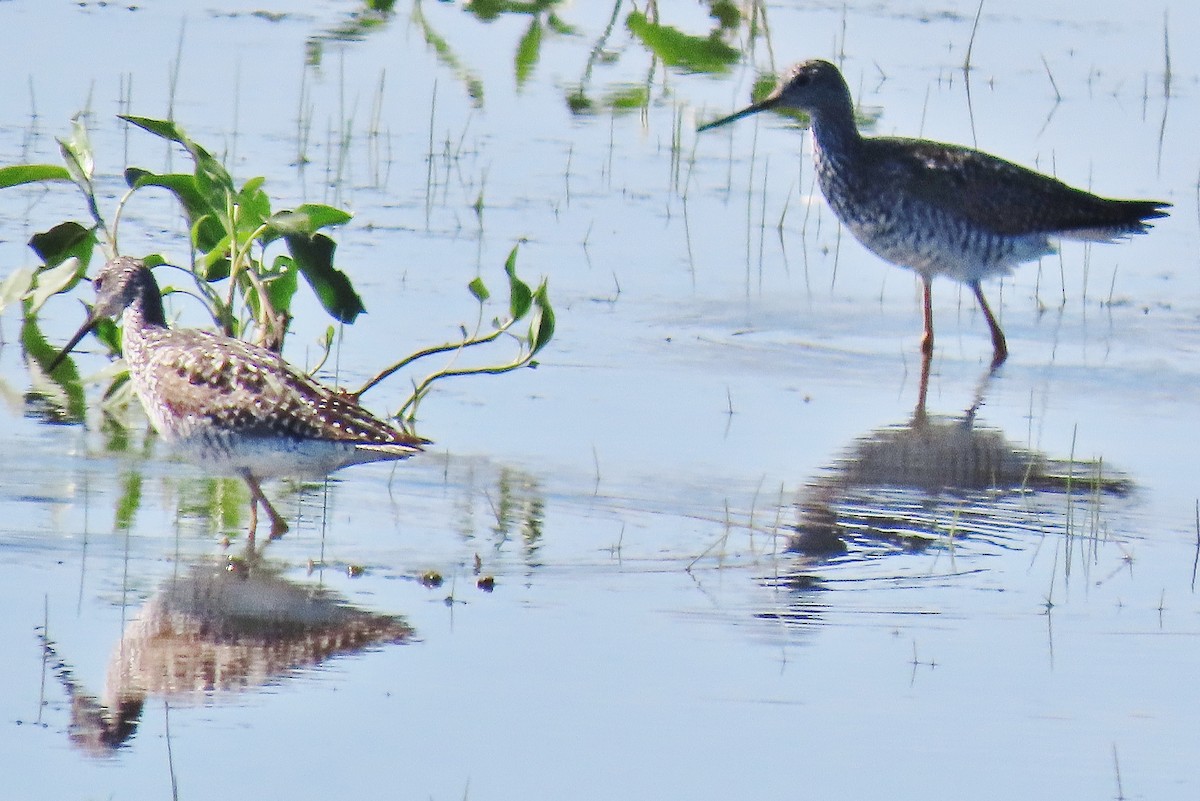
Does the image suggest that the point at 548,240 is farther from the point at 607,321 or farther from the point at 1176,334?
the point at 1176,334

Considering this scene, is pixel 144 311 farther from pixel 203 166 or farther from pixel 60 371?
pixel 60 371

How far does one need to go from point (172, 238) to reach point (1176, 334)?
512 centimetres

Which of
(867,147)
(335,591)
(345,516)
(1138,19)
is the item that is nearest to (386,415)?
(345,516)

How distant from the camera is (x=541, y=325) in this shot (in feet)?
26.6

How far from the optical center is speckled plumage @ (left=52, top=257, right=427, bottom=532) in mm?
7203

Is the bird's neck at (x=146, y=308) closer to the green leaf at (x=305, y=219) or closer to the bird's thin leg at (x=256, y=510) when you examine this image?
the green leaf at (x=305, y=219)

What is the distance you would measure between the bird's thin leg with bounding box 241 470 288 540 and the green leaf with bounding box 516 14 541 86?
347 inches

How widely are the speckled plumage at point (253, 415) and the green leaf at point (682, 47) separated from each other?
31.7ft

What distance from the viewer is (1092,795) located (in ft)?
17.6

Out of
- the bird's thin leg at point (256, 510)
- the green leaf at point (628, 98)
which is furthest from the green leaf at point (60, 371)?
the green leaf at point (628, 98)

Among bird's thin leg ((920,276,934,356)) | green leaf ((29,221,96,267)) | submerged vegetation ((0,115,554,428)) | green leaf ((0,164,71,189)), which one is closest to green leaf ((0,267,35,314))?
submerged vegetation ((0,115,554,428))

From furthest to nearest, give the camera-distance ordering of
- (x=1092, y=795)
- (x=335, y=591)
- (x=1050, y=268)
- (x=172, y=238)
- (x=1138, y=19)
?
(x=1138, y=19), (x=1050, y=268), (x=172, y=238), (x=335, y=591), (x=1092, y=795)

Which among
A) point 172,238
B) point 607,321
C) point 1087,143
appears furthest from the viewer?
point 1087,143

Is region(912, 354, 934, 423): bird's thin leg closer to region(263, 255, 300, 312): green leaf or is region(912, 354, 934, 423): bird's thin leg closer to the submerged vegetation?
the submerged vegetation
